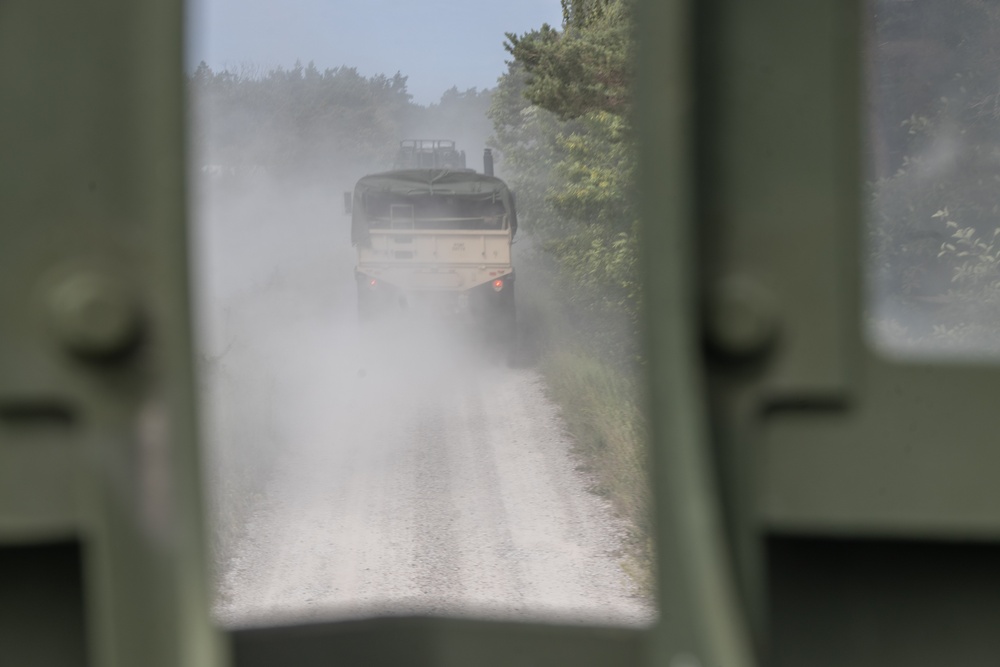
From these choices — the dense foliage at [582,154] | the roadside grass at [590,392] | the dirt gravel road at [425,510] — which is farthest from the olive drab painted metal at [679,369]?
the roadside grass at [590,392]

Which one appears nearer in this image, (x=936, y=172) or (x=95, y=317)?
(x=95, y=317)

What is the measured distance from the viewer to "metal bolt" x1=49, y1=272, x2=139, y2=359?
32.7 inches

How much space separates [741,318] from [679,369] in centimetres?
9

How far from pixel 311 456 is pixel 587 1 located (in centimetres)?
182

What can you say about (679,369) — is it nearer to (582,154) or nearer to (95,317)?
(95,317)

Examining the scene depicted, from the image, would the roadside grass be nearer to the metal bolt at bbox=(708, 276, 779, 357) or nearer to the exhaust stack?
the exhaust stack

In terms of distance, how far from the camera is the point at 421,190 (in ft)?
4.85

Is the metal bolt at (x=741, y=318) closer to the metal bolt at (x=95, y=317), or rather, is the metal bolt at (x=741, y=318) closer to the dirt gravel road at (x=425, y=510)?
the dirt gravel road at (x=425, y=510)

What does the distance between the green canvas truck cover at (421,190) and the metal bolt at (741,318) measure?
0.47 m

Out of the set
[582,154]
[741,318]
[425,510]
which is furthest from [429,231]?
[425,510]

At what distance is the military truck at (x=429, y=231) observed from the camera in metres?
1.32

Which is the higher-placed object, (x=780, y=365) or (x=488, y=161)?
(x=488, y=161)

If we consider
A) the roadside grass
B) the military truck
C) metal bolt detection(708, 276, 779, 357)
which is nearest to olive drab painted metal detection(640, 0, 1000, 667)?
metal bolt detection(708, 276, 779, 357)

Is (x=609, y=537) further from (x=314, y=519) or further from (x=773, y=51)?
(x=773, y=51)
